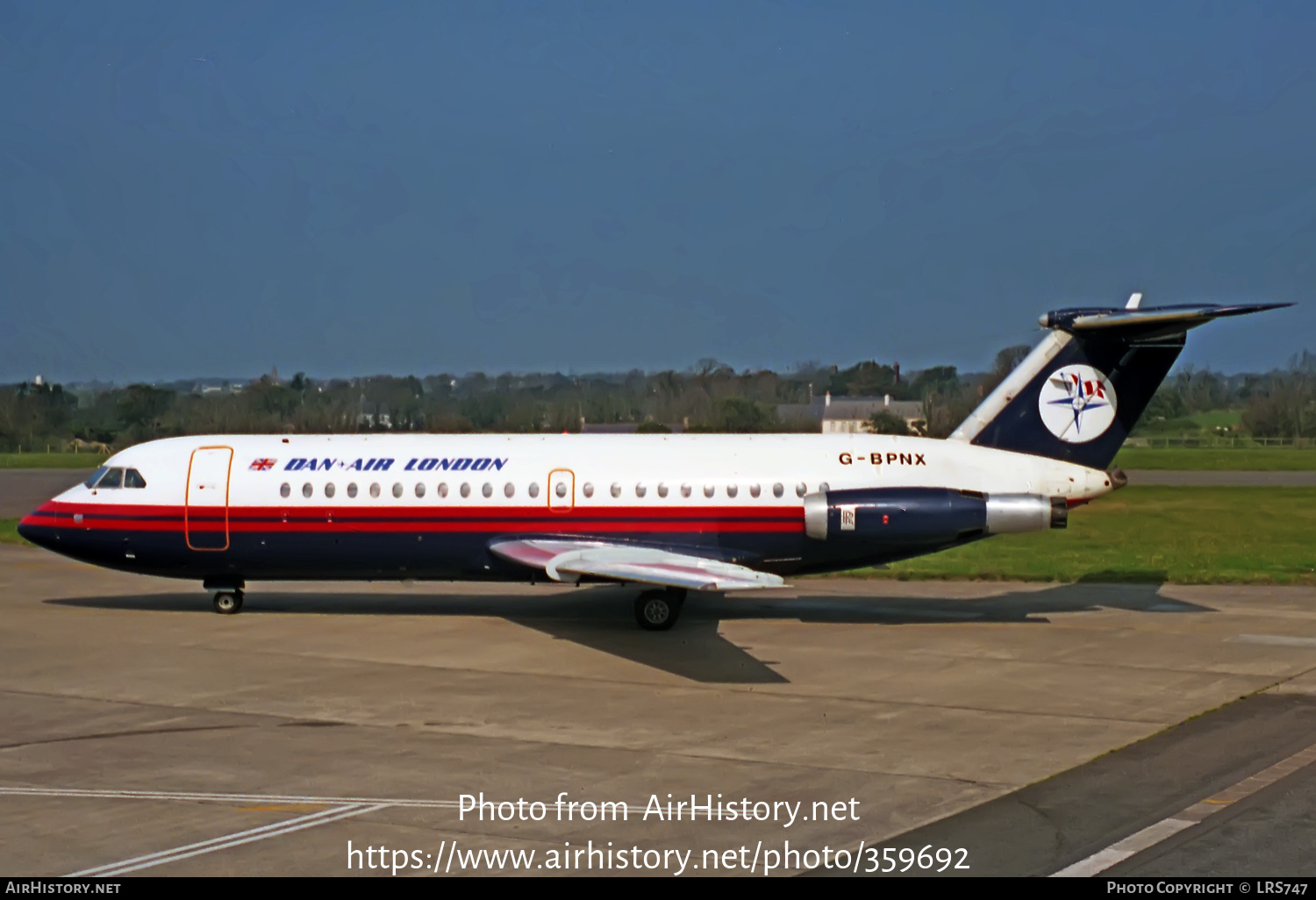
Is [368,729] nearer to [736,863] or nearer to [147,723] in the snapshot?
[147,723]

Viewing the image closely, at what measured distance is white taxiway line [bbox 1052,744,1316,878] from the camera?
9883mm

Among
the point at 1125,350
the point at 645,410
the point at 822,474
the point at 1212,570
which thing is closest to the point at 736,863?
the point at 822,474

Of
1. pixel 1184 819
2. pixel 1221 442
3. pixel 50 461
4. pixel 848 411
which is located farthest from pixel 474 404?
pixel 1221 442

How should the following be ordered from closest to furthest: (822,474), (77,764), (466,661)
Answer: (77,764)
(466,661)
(822,474)

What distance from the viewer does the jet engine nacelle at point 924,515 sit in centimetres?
1989

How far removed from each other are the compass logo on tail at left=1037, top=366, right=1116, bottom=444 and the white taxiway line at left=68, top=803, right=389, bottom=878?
45.2 ft

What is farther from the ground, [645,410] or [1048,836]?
[645,410]

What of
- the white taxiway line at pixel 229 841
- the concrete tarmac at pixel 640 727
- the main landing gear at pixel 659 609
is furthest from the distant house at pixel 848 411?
the white taxiway line at pixel 229 841

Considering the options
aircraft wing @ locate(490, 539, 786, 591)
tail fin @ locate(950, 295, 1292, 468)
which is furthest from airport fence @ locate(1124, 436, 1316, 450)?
aircraft wing @ locate(490, 539, 786, 591)

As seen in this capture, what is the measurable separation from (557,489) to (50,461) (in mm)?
61569

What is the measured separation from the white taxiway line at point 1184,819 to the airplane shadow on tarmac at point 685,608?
25.9 ft

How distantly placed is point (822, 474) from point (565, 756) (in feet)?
29.9

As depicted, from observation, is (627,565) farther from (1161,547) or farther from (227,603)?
(1161,547)

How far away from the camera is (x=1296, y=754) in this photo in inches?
527
